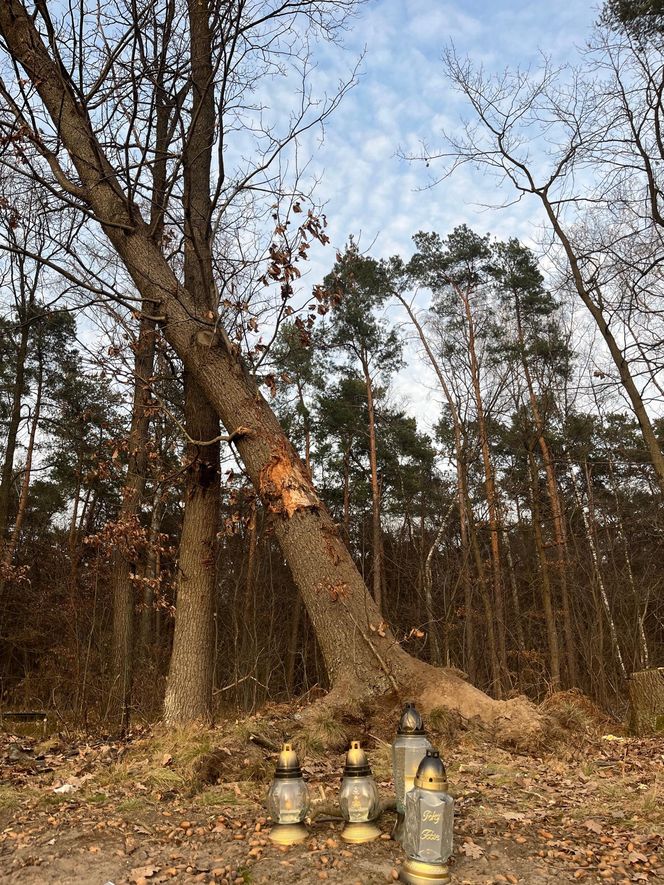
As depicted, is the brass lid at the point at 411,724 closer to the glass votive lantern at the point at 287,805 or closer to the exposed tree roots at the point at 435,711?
the glass votive lantern at the point at 287,805

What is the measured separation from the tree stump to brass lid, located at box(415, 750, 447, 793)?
4.38 meters

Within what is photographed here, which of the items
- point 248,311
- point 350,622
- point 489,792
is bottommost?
point 489,792

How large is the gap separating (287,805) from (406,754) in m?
0.57

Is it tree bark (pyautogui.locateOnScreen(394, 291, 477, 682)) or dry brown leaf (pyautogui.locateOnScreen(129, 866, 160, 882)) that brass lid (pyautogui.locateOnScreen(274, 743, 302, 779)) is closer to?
dry brown leaf (pyautogui.locateOnScreen(129, 866, 160, 882))

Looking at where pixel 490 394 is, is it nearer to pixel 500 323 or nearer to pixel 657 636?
pixel 500 323

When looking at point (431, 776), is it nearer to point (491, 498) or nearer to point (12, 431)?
point (491, 498)

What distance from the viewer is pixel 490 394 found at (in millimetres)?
16516

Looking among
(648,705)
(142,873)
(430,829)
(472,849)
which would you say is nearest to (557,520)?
(648,705)

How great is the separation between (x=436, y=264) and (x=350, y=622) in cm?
1519

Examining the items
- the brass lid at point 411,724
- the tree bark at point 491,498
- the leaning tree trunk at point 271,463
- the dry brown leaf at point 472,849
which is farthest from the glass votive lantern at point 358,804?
the tree bark at point 491,498

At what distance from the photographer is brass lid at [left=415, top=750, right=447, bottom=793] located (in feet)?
7.88

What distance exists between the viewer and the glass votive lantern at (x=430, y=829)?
7.91 feet

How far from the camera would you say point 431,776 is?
94.7 inches

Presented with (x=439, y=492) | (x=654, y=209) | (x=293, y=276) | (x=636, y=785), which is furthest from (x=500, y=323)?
(x=636, y=785)
